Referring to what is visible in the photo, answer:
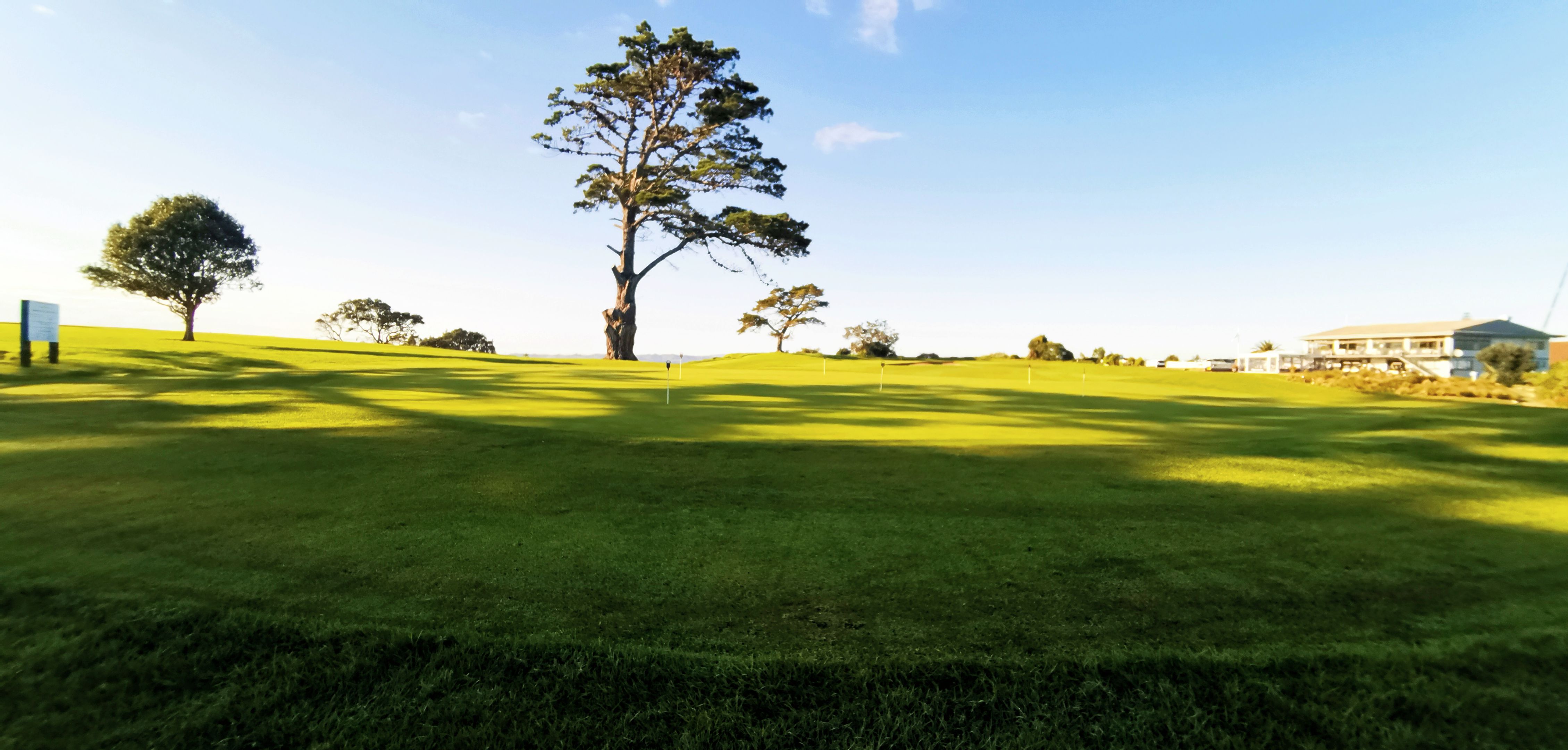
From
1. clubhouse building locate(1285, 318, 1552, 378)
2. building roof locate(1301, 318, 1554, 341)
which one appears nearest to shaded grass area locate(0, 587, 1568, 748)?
clubhouse building locate(1285, 318, 1552, 378)

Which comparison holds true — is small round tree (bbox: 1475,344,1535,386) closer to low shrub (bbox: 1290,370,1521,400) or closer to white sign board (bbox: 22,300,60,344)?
low shrub (bbox: 1290,370,1521,400)

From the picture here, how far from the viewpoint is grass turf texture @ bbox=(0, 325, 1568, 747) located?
2438mm

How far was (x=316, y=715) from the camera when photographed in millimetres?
2445

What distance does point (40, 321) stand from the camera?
48.9ft

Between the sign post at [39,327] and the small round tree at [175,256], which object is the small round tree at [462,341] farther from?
the sign post at [39,327]

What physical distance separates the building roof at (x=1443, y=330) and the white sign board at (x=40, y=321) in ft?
260

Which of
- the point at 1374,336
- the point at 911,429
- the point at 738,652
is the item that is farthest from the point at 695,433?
the point at 1374,336

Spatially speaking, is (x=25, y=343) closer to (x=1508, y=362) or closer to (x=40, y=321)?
(x=40, y=321)

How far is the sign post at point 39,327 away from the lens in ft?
47.3

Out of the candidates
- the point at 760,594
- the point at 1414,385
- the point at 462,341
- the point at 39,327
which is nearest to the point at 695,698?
the point at 760,594

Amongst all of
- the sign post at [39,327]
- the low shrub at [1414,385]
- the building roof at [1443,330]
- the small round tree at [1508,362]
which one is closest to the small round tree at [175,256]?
the sign post at [39,327]

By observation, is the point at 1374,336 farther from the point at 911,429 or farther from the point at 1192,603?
the point at 1192,603

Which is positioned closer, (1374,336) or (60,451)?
(60,451)

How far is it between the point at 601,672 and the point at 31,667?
2375mm
